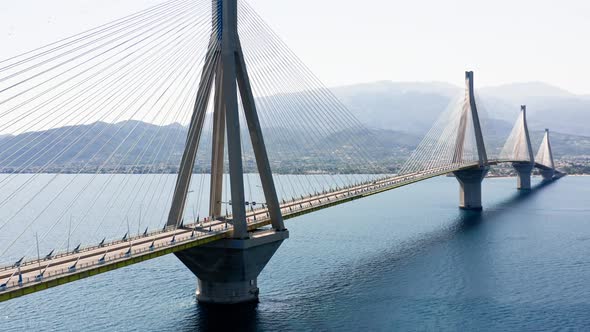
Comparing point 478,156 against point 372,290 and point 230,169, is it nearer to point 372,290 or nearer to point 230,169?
point 372,290

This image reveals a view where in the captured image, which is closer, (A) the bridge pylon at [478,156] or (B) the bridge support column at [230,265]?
(B) the bridge support column at [230,265]

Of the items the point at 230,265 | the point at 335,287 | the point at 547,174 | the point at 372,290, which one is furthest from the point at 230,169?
the point at 547,174

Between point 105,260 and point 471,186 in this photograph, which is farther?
point 471,186

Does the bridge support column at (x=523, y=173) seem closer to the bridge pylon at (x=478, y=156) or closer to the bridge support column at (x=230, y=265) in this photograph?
the bridge pylon at (x=478, y=156)

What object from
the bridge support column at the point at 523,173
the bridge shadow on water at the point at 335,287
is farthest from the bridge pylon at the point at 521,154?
the bridge shadow on water at the point at 335,287

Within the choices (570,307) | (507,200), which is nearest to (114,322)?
(570,307)
